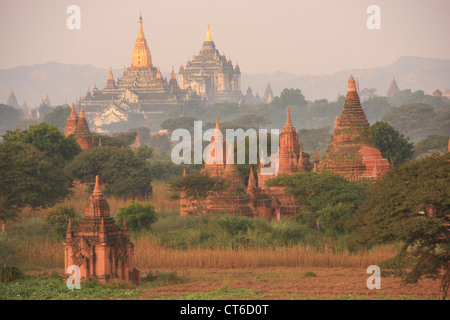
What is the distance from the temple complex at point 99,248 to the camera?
26.2 metres

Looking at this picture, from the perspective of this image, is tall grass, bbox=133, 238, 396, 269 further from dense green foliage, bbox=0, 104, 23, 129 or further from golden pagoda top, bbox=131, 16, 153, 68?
golden pagoda top, bbox=131, 16, 153, 68

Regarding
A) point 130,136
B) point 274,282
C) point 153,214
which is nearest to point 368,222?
point 274,282

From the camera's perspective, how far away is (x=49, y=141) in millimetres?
50656

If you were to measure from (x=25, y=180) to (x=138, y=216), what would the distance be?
5913 millimetres

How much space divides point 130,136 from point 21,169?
4059 cm

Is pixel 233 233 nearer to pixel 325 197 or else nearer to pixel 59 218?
pixel 325 197

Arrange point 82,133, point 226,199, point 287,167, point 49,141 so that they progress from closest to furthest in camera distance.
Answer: point 226,199, point 287,167, point 49,141, point 82,133

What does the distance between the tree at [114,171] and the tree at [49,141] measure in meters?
1.44

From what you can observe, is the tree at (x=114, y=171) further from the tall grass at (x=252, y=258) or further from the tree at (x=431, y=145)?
the tree at (x=431, y=145)

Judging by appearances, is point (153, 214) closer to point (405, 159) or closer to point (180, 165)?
point (405, 159)

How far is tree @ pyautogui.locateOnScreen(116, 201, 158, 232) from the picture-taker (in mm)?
34969

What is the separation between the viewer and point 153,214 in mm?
35500

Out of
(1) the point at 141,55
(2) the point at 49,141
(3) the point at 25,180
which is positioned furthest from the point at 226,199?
(1) the point at 141,55

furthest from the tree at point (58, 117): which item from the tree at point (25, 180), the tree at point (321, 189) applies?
the tree at point (321, 189)
